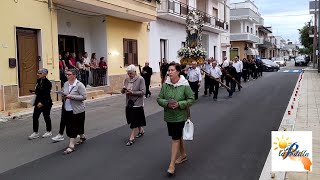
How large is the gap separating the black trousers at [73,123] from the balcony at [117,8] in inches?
356

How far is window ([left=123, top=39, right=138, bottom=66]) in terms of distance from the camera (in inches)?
858

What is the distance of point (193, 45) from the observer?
55.3 ft

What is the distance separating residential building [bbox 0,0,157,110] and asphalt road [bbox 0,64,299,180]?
6.02 meters

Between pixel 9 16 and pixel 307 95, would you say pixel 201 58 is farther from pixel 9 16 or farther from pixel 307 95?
pixel 9 16

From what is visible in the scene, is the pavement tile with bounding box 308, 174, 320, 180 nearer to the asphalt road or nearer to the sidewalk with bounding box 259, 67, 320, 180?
the sidewalk with bounding box 259, 67, 320, 180

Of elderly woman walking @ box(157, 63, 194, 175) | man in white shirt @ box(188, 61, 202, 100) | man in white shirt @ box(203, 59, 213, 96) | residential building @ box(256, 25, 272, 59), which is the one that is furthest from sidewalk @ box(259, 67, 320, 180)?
residential building @ box(256, 25, 272, 59)

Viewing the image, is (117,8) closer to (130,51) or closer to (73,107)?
(130,51)

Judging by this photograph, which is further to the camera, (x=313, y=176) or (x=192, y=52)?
(x=192, y=52)

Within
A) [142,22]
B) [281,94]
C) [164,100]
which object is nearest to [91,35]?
[142,22]

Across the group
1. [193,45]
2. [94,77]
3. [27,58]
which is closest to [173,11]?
[94,77]

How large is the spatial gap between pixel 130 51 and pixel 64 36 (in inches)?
182

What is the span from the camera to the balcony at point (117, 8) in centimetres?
1658

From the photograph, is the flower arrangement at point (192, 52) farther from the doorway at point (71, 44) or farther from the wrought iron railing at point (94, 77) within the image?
the doorway at point (71, 44)

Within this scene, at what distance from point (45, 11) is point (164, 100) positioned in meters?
11.0
